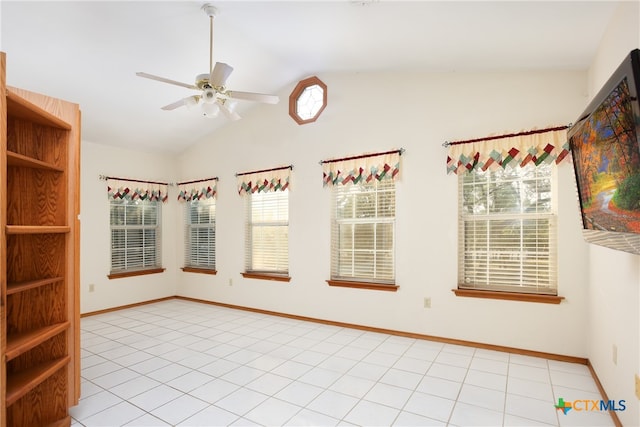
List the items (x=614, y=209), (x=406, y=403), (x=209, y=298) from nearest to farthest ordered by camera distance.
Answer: (x=614, y=209) → (x=406, y=403) → (x=209, y=298)

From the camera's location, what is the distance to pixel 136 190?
5.62 meters

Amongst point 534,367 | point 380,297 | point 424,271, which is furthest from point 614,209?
point 380,297

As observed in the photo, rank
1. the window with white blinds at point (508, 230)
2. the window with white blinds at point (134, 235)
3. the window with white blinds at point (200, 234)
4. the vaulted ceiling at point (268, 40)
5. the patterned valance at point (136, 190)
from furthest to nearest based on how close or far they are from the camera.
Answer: the window with white blinds at point (200, 234)
the window with white blinds at point (134, 235)
the patterned valance at point (136, 190)
the window with white blinds at point (508, 230)
the vaulted ceiling at point (268, 40)

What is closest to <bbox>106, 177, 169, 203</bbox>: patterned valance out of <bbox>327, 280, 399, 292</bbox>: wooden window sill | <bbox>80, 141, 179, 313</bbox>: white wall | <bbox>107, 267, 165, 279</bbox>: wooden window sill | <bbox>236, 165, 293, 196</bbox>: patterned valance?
<bbox>80, 141, 179, 313</bbox>: white wall

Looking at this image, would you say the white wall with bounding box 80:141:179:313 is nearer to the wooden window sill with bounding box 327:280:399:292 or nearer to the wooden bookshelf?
the wooden bookshelf

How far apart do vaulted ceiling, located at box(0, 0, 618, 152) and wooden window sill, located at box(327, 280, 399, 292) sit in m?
2.48

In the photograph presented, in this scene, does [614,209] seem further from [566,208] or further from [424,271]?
[424,271]

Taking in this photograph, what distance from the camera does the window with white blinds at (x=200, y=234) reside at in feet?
19.2

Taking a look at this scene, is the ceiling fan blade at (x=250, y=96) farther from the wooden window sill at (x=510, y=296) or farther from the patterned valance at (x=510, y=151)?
the wooden window sill at (x=510, y=296)

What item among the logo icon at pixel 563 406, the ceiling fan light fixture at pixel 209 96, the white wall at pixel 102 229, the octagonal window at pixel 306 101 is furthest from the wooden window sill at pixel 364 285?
the white wall at pixel 102 229

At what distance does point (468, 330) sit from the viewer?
3.66m

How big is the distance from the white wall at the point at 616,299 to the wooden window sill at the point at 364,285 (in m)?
1.83

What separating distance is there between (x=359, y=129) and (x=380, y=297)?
207 centimetres

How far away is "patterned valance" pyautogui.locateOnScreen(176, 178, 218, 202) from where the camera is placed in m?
5.70
